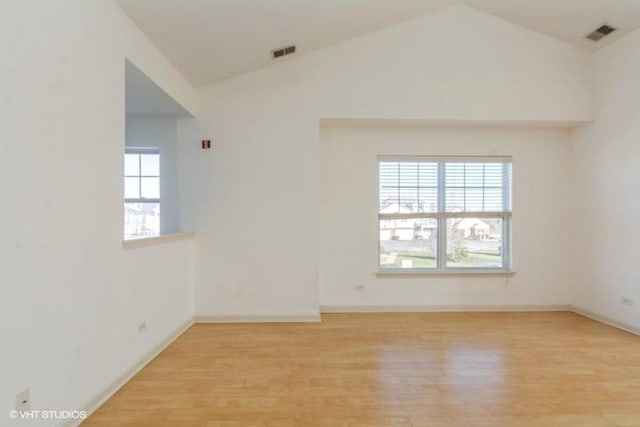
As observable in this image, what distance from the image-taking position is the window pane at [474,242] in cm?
478

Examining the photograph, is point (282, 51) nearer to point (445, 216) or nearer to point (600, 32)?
point (445, 216)

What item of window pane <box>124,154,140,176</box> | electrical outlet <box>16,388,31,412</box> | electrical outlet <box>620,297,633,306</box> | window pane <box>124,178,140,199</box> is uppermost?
window pane <box>124,154,140,176</box>

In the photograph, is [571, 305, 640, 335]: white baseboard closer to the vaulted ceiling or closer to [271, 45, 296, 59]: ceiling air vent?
the vaulted ceiling

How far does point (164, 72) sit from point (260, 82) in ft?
3.84

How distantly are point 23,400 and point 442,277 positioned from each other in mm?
4290

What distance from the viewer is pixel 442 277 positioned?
469 centimetres

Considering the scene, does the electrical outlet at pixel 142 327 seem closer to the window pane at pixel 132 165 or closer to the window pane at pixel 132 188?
the window pane at pixel 132 188

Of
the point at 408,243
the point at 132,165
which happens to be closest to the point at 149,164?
the point at 132,165

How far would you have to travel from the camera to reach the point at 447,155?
183 inches

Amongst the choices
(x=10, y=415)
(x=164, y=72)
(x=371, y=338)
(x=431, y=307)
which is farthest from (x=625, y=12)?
(x=10, y=415)

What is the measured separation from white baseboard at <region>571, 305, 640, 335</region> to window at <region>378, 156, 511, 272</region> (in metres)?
1.00

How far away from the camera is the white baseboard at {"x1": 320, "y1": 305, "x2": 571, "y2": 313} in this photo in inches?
181

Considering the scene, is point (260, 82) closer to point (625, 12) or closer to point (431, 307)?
point (431, 307)

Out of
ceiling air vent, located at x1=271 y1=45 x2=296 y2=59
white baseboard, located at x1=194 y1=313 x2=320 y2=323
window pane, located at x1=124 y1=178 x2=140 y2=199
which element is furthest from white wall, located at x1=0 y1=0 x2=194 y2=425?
window pane, located at x1=124 y1=178 x2=140 y2=199
